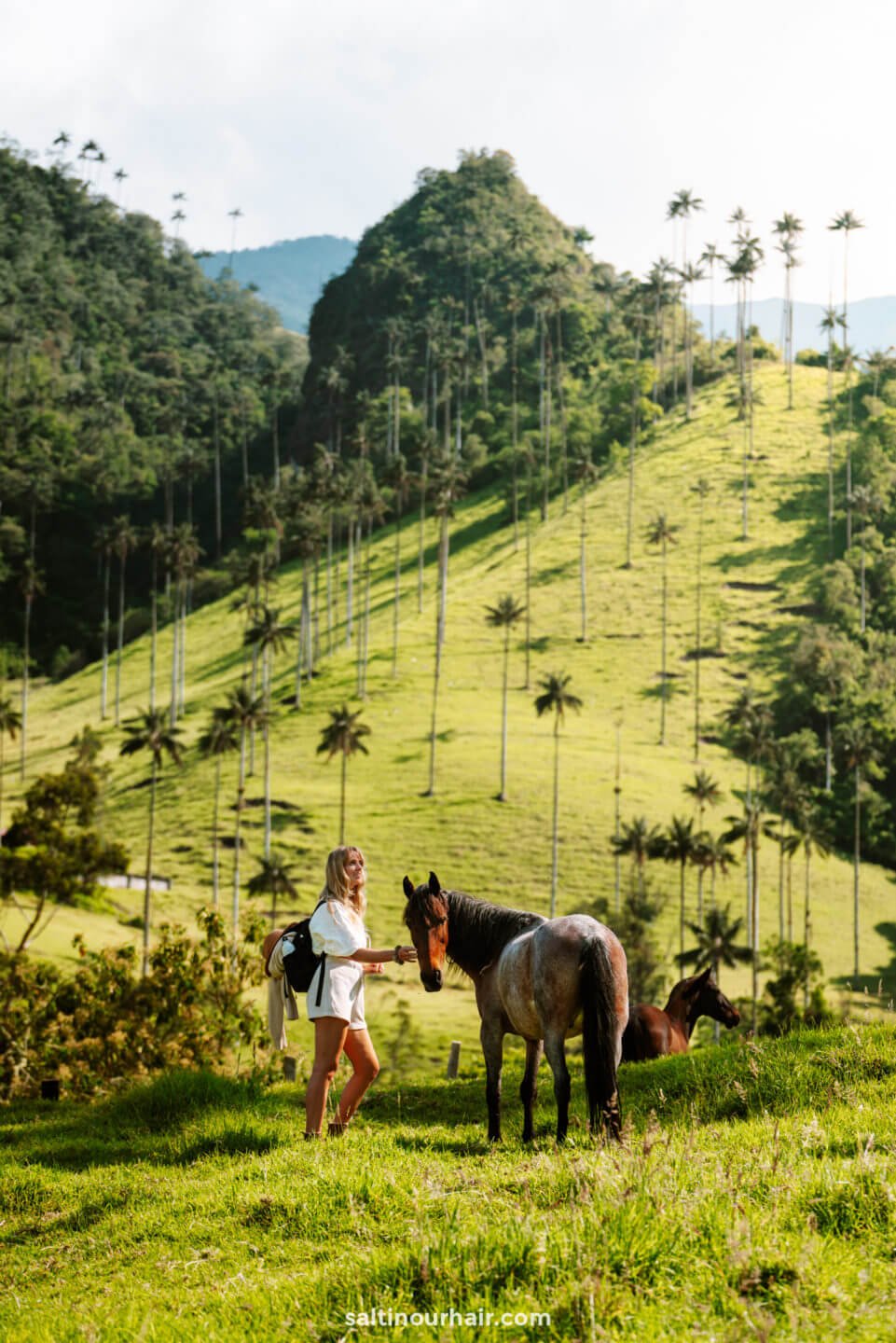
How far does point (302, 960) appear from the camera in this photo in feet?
36.1

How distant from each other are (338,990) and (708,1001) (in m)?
9.88

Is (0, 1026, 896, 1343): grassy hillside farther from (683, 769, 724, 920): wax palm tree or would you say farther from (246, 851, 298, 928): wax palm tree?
(683, 769, 724, 920): wax palm tree

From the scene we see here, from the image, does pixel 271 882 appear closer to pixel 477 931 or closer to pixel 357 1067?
pixel 357 1067

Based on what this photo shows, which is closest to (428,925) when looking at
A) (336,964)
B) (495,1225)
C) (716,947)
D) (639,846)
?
(336,964)

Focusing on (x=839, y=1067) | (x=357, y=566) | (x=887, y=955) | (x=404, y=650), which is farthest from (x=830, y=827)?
(x=839, y=1067)

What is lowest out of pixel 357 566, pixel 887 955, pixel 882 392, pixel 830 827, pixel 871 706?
pixel 887 955

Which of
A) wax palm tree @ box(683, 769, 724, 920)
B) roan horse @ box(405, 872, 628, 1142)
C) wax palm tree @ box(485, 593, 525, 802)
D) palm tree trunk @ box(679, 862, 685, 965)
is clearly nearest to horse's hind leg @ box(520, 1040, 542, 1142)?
roan horse @ box(405, 872, 628, 1142)

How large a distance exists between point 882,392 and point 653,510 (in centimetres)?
5301

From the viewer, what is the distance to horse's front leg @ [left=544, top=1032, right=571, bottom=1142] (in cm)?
971

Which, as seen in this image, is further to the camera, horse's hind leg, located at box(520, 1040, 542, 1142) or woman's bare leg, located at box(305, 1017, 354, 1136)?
woman's bare leg, located at box(305, 1017, 354, 1136)

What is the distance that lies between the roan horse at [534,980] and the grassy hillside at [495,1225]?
50cm

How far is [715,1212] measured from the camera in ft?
19.0

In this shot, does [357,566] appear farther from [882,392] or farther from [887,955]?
[887,955]

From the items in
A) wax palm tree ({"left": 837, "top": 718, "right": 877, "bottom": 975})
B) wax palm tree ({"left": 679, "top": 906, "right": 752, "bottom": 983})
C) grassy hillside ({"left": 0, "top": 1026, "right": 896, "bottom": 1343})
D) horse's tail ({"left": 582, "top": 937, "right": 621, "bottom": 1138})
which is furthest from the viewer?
wax palm tree ({"left": 837, "top": 718, "right": 877, "bottom": 975})
